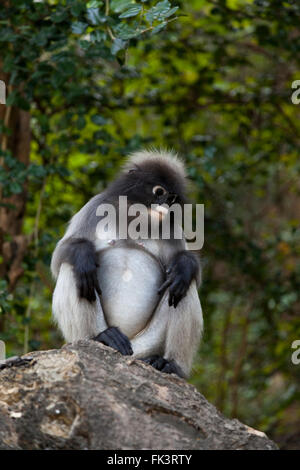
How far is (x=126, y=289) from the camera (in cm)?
477

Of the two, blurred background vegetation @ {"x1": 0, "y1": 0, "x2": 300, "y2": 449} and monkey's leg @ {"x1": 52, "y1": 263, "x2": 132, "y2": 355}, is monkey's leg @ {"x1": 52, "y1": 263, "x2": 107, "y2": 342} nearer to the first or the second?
monkey's leg @ {"x1": 52, "y1": 263, "x2": 132, "y2": 355}

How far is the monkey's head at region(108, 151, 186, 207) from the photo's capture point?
4.91m

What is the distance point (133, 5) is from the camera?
430cm

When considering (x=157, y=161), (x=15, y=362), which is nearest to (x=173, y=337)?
(x=157, y=161)

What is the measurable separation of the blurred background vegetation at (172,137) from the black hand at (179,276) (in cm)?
105

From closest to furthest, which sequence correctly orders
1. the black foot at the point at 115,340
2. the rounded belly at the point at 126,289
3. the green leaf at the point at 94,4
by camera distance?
the black foot at the point at 115,340 < the green leaf at the point at 94,4 < the rounded belly at the point at 126,289

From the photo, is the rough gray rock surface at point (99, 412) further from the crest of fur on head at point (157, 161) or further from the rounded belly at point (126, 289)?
the crest of fur on head at point (157, 161)

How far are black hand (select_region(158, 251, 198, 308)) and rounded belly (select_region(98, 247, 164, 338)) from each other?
15 centimetres

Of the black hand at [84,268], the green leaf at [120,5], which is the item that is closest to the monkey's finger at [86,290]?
the black hand at [84,268]

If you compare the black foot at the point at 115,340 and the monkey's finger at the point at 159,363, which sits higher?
the black foot at the point at 115,340

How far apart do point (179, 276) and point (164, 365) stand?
0.57 meters

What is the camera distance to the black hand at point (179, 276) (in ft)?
14.9

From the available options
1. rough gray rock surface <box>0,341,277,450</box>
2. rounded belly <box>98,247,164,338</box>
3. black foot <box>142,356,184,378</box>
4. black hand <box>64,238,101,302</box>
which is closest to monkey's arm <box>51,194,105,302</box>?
black hand <box>64,238,101,302</box>

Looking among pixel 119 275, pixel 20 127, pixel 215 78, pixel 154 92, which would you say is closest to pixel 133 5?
pixel 119 275
